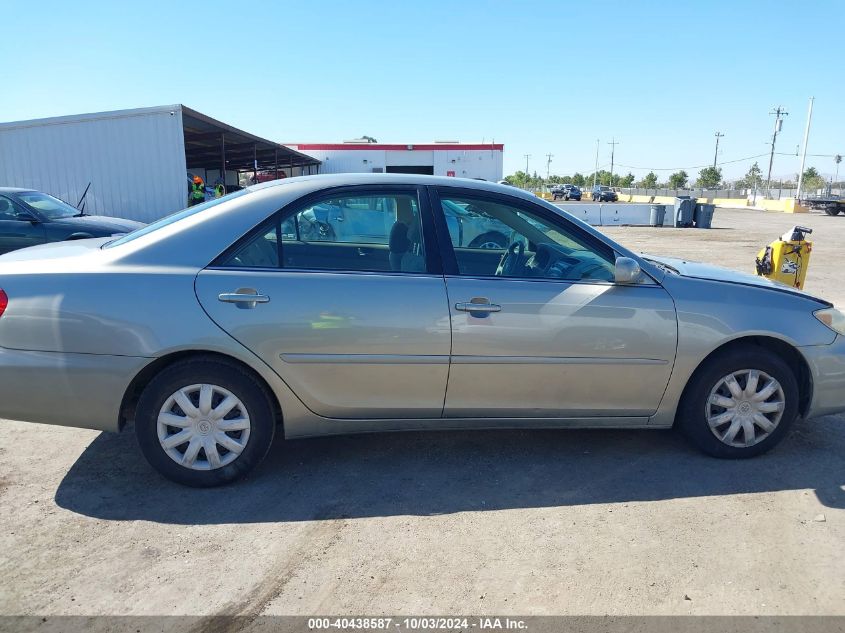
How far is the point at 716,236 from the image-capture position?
21938mm

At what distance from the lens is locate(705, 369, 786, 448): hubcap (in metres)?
3.59

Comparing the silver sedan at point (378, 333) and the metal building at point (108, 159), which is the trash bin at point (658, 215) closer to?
the metal building at point (108, 159)

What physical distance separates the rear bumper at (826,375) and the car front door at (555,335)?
36.7 inches

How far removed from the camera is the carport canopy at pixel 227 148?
18.1 metres

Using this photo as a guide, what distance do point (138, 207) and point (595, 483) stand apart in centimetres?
1543

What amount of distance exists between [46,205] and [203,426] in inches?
306

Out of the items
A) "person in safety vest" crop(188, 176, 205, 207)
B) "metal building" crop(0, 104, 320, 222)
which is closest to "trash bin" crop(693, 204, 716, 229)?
"person in safety vest" crop(188, 176, 205, 207)

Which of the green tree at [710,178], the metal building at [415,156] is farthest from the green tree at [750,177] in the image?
the metal building at [415,156]

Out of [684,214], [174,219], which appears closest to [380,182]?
[174,219]

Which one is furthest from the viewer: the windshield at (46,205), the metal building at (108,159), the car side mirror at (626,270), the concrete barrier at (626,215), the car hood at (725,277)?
the concrete barrier at (626,215)

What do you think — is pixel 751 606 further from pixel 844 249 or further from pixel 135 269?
pixel 844 249

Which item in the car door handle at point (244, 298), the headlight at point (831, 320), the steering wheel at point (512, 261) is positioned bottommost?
the headlight at point (831, 320)

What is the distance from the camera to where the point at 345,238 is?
11.6ft

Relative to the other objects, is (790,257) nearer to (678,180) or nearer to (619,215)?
(619,215)
